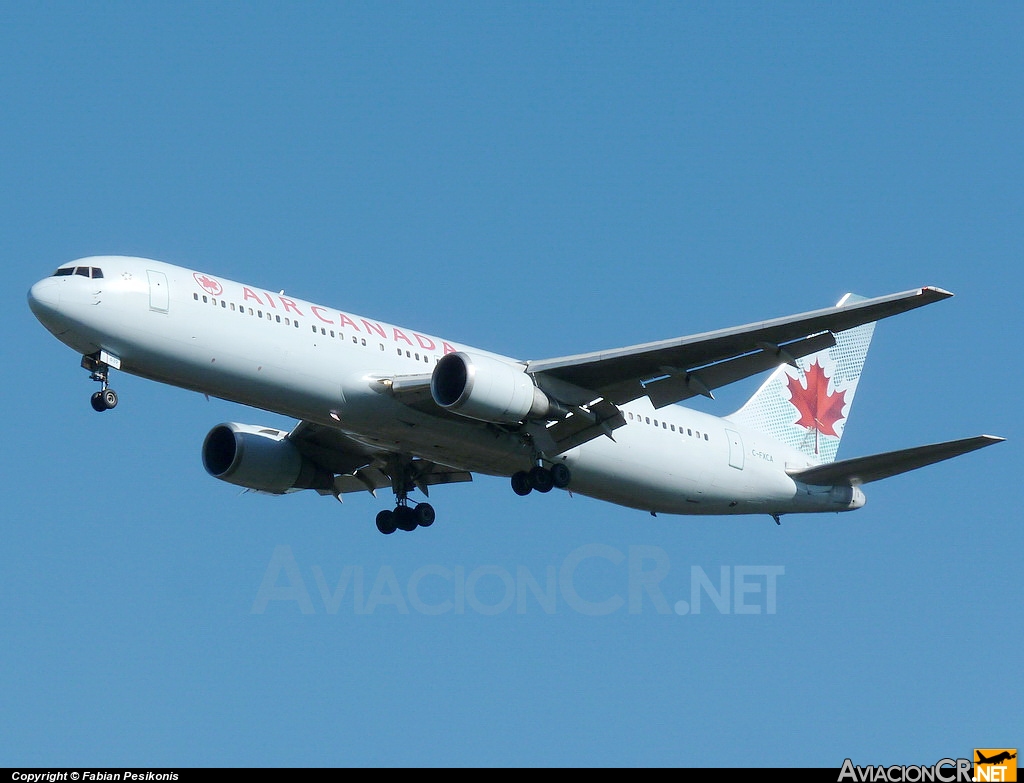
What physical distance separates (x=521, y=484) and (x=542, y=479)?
64 cm

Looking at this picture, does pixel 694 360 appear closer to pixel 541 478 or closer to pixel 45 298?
pixel 541 478

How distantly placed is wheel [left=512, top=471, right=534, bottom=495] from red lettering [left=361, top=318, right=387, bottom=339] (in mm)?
4610

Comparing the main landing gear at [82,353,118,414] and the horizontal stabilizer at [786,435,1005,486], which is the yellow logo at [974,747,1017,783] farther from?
the main landing gear at [82,353,118,414]

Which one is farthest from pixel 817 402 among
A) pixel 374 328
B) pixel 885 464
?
pixel 374 328

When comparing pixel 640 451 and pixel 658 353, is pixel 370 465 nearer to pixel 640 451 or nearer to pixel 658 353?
pixel 640 451

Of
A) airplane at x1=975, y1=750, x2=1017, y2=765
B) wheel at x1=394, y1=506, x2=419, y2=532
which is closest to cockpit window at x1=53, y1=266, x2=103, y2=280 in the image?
wheel at x1=394, y1=506, x2=419, y2=532

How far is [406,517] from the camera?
37531 millimetres

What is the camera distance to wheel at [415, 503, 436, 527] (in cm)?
3756

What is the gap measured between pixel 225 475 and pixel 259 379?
6.77 meters

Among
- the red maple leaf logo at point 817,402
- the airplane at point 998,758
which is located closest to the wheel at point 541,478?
the red maple leaf logo at point 817,402

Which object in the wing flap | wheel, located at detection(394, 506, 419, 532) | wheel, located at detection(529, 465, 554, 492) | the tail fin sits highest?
the tail fin

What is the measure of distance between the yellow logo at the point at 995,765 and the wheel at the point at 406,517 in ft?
59.1

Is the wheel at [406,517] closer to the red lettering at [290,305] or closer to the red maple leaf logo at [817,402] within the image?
the red lettering at [290,305]

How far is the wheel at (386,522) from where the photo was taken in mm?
37719
